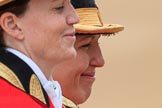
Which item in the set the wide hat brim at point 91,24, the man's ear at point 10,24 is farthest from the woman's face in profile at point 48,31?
the wide hat brim at point 91,24

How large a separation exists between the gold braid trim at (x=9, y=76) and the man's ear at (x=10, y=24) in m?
0.07

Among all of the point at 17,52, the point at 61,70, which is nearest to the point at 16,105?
the point at 17,52

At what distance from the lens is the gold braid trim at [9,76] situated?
3.73ft

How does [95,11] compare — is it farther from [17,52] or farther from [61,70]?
[17,52]

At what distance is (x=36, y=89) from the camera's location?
1.16m

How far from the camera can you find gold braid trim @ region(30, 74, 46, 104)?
115 cm

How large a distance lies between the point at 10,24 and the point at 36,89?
15cm

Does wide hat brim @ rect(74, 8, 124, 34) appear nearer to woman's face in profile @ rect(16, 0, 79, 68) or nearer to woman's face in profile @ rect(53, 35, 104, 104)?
woman's face in profile @ rect(53, 35, 104, 104)

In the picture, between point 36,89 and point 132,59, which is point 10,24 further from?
point 132,59

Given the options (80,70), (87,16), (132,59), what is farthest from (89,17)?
(132,59)

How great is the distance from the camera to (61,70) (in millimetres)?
1599

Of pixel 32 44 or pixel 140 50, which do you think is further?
pixel 140 50

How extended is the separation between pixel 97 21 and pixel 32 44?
491 millimetres

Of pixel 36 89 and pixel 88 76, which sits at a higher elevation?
pixel 36 89
